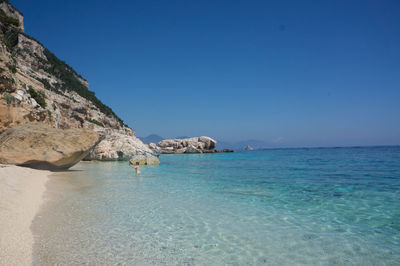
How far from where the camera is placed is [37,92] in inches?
1104

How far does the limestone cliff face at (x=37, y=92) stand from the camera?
55.1ft

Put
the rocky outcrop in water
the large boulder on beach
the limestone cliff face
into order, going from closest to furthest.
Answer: the large boulder on beach
the limestone cliff face
the rocky outcrop in water

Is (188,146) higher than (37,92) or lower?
lower

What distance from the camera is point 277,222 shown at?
5.89 meters

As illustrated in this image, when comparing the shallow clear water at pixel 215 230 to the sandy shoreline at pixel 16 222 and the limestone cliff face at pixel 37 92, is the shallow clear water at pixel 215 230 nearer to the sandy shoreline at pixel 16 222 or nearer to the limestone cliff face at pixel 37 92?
the sandy shoreline at pixel 16 222

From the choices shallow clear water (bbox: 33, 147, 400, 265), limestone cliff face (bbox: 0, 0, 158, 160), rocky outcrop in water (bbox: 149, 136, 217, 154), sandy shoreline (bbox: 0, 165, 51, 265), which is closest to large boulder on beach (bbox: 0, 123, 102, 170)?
limestone cliff face (bbox: 0, 0, 158, 160)

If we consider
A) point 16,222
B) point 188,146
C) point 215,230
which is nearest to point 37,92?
point 16,222

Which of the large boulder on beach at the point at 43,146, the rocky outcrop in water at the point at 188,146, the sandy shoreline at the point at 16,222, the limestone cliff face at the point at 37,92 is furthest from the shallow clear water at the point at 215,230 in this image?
the rocky outcrop in water at the point at 188,146

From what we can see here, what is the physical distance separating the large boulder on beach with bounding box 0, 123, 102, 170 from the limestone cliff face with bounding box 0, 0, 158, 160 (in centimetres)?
340

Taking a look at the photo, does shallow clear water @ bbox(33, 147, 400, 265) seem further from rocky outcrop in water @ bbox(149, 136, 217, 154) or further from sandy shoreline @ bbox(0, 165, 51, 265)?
rocky outcrop in water @ bbox(149, 136, 217, 154)

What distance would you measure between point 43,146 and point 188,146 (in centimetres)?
6594

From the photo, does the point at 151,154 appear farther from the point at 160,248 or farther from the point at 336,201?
the point at 160,248

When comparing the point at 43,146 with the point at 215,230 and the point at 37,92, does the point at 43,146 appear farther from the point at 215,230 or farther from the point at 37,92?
the point at 37,92

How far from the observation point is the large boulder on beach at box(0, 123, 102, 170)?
533 inches
